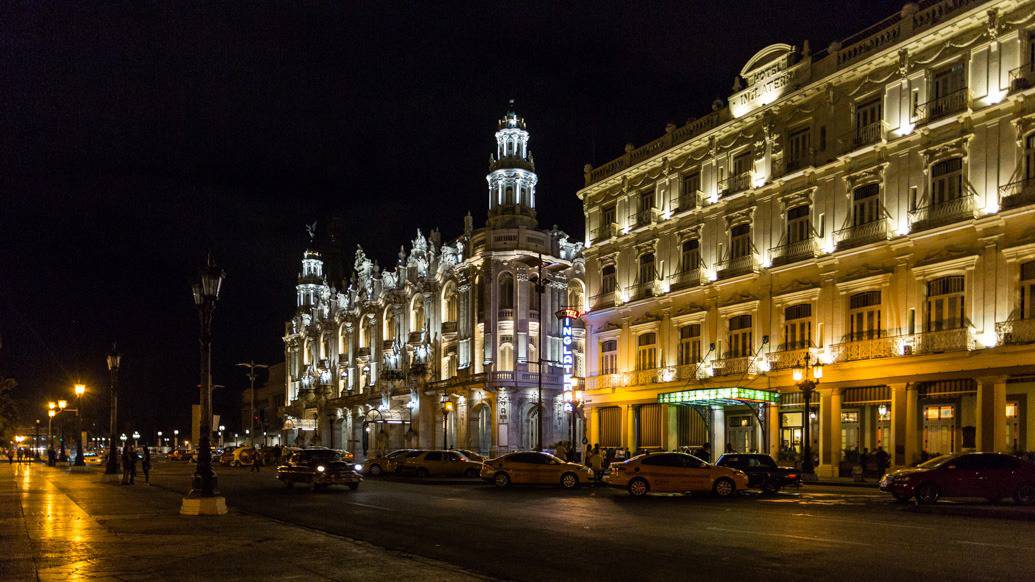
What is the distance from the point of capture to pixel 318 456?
32875 millimetres

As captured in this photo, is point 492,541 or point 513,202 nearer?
point 492,541

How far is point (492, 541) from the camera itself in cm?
1550

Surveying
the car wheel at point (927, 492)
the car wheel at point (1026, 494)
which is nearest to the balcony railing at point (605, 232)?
the car wheel at point (927, 492)

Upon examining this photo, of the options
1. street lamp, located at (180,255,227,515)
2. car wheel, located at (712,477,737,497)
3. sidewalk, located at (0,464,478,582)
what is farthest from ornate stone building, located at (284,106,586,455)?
sidewalk, located at (0,464,478,582)

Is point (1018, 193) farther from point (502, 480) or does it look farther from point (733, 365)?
point (502, 480)

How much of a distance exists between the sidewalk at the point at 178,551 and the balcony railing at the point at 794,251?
2470 centimetres

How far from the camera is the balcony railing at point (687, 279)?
139 ft

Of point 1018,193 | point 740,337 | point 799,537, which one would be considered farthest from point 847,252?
point 799,537

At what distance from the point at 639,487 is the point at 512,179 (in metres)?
38.5

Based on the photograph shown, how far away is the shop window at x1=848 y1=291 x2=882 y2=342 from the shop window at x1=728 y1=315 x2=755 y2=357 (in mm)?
5276

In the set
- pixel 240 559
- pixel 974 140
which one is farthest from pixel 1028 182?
pixel 240 559

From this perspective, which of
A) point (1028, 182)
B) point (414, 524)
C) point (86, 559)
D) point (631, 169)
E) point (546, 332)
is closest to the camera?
point (86, 559)

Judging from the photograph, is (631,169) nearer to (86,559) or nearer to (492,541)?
(492,541)

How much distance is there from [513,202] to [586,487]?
32.7 metres
